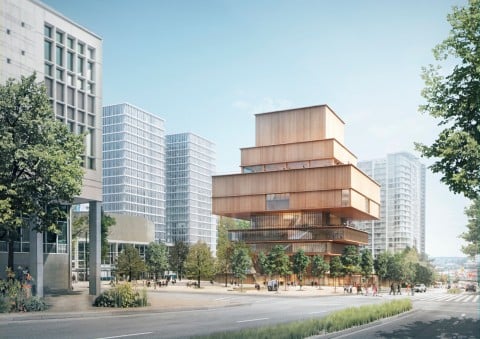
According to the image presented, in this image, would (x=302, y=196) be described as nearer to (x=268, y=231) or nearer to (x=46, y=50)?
(x=268, y=231)

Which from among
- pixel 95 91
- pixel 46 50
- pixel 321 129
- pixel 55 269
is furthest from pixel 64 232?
pixel 321 129

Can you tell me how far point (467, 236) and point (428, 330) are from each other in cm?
7434

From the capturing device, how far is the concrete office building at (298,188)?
9584 centimetres

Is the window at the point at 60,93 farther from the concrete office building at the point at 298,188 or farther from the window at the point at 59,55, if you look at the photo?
the concrete office building at the point at 298,188

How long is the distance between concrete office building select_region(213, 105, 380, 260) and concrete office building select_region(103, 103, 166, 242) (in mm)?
71043

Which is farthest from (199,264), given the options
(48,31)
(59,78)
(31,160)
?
(31,160)

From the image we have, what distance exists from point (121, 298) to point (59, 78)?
21060 mm

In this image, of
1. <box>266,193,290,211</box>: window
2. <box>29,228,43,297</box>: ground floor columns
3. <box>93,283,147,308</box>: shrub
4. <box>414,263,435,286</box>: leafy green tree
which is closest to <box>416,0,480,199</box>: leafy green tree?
→ <box>93,283,147,308</box>: shrub

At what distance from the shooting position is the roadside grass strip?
16.8 metres

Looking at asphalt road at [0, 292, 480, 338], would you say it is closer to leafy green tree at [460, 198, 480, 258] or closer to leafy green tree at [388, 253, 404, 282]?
leafy green tree at [460, 198, 480, 258]

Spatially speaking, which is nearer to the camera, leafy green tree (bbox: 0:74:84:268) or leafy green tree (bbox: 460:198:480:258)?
leafy green tree (bbox: 0:74:84:268)

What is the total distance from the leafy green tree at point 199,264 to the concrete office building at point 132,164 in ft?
296

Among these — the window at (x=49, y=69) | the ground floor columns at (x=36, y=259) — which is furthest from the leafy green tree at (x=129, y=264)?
the window at (x=49, y=69)

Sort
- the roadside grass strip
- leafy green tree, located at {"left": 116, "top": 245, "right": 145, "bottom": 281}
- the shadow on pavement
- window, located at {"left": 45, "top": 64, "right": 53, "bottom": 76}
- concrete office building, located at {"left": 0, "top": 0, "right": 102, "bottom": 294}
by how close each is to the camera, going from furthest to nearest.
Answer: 1. leafy green tree, located at {"left": 116, "top": 245, "right": 145, "bottom": 281}
2. window, located at {"left": 45, "top": 64, "right": 53, "bottom": 76}
3. concrete office building, located at {"left": 0, "top": 0, "right": 102, "bottom": 294}
4. the shadow on pavement
5. the roadside grass strip
